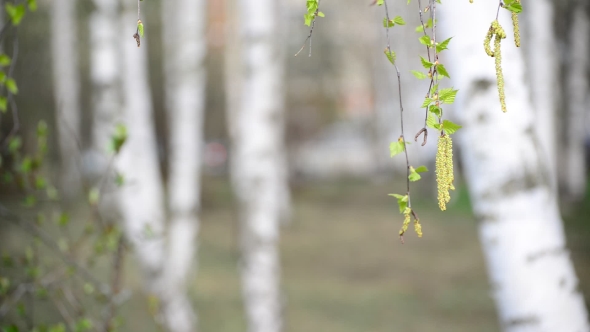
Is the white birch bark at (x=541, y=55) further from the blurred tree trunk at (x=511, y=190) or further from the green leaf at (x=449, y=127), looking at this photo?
the green leaf at (x=449, y=127)

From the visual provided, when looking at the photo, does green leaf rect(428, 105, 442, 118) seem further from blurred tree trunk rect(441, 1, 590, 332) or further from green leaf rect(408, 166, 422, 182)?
blurred tree trunk rect(441, 1, 590, 332)

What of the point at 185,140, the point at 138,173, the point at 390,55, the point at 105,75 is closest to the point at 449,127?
the point at 390,55

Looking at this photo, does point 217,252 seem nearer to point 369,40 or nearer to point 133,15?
point 133,15

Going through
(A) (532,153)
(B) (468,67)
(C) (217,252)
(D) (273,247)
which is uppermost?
(B) (468,67)

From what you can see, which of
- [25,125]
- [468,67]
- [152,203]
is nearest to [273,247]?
[152,203]

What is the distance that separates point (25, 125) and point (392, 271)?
34.7 feet

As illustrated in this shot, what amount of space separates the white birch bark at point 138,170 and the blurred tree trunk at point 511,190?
285 cm

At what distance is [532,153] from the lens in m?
2.05

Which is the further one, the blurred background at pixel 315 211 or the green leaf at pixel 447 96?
the blurred background at pixel 315 211

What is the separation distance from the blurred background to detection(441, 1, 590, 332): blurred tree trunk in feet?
5.43

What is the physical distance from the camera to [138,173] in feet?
16.9

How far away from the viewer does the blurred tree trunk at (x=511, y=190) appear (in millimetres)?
1952

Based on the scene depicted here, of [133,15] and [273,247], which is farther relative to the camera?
[133,15]

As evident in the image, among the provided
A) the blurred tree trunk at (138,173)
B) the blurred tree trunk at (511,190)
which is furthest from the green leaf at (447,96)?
the blurred tree trunk at (138,173)
